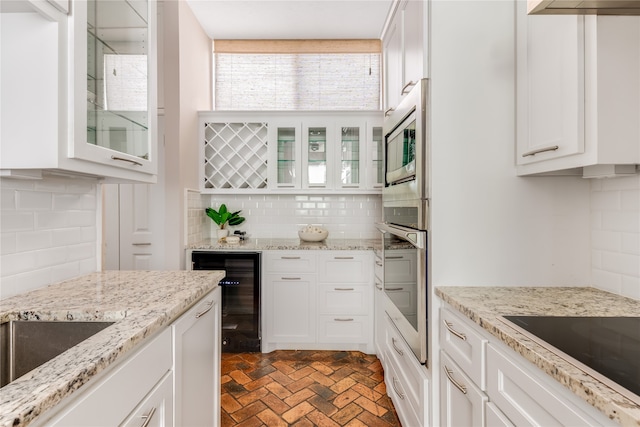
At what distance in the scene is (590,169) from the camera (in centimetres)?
126

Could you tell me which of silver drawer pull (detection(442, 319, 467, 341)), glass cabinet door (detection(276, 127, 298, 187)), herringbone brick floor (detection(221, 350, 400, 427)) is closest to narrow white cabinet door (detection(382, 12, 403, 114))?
glass cabinet door (detection(276, 127, 298, 187))

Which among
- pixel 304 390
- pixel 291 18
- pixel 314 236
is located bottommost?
pixel 304 390

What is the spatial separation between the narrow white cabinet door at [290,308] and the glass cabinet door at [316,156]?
945 millimetres

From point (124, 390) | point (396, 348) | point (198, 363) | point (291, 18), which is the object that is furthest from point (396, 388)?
point (291, 18)

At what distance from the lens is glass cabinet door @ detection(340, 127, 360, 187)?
10.3 feet

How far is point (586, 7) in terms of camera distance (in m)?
1.01

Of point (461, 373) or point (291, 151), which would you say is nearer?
point (461, 373)

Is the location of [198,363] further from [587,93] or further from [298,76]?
[298,76]

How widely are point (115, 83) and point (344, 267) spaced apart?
6.79 ft

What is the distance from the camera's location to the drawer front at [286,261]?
109 inches

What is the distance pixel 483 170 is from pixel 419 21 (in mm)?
768

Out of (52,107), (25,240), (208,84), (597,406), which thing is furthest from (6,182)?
(208,84)

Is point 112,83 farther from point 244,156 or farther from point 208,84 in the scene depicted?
point 208,84

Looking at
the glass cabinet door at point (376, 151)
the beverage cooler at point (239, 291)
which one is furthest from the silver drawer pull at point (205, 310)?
the glass cabinet door at point (376, 151)
